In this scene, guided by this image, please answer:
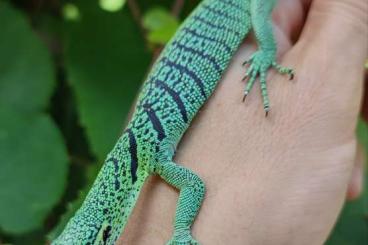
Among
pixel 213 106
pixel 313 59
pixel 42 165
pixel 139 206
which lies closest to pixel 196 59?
pixel 213 106

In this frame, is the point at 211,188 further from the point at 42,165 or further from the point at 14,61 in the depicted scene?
the point at 14,61

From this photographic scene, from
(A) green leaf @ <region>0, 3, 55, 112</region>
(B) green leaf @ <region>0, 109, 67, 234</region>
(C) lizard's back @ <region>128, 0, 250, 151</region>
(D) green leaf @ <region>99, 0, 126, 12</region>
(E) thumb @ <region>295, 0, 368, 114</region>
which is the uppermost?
(E) thumb @ <region>295, 0, 368, 114</region>

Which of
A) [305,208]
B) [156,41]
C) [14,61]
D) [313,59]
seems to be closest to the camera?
[305,208]

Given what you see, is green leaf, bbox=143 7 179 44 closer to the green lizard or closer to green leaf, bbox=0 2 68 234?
the green lizard

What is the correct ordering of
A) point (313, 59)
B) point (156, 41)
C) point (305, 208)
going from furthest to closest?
point (156, 41), point (313, 59), point (305, 208)

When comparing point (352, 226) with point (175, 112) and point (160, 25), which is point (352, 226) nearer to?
point (175, 112)

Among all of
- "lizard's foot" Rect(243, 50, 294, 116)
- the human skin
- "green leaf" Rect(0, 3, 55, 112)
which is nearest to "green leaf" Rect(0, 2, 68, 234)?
"green leaf" Rect(0, 3, 55, 112)

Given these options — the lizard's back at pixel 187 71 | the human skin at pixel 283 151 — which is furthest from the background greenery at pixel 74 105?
the human skin at pixel 283 151

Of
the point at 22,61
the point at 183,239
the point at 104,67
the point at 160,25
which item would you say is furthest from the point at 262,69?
the point at 22,61
